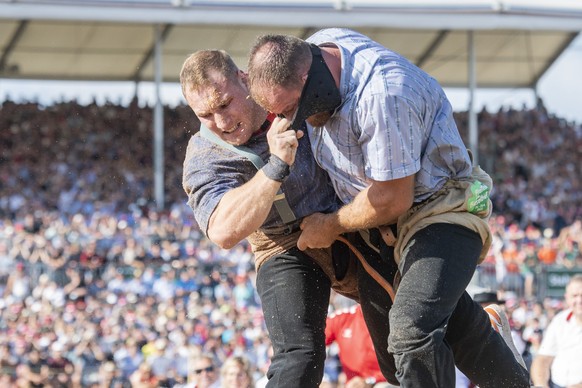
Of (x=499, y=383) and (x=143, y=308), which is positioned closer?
(x=499, y=383)

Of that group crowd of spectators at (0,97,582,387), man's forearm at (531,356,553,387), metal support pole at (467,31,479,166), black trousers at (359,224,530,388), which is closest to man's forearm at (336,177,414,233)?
black trousers at (359,224,530,388)

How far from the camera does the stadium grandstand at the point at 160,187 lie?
1366cm

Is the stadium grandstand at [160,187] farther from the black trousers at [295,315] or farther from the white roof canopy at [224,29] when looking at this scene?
the black trousers at [295,315]

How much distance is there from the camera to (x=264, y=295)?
16.5ft

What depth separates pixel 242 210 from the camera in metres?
4.48

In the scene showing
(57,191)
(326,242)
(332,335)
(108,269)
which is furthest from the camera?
(57,191)

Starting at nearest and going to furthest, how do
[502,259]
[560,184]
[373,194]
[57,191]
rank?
[373,194] → [502,259] → [57,191] → [560,184]

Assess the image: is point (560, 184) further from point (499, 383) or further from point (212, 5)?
point (499, 383)

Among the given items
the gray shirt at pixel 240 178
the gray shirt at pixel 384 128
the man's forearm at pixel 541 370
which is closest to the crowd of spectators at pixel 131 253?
the man's forearm at pixel 541 370

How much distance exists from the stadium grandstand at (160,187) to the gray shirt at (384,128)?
5733 millimetres

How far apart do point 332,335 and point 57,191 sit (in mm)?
12539

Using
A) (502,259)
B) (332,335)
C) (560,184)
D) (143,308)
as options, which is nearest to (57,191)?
(143,308)

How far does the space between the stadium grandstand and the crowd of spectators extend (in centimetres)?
4

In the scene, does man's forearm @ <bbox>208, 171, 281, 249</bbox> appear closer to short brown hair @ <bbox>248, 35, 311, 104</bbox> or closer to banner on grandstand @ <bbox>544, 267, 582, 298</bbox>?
short brown hair @ <bbox>248, 35, 311, 104</bbox>
